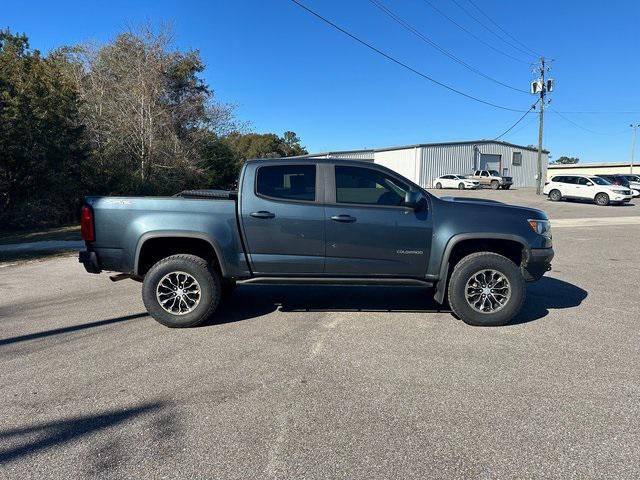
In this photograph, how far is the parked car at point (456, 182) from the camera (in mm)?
40812

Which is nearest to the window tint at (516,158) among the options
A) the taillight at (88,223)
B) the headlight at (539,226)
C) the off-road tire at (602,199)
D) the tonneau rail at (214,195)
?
the off-road tire at (602,199)

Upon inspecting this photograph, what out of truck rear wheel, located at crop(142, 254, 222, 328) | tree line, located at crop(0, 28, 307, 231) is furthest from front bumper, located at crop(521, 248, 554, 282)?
tree line, located at crop(0, 28, 307, 231)

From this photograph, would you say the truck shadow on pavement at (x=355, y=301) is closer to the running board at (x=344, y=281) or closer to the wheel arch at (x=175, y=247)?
the running board at (x=344, y=281)

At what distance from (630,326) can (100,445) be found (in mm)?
5528

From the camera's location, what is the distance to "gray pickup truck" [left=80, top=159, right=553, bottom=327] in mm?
5148

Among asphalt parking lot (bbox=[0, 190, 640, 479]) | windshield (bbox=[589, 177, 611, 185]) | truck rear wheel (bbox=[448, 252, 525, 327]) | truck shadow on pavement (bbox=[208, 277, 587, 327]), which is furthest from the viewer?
windshield (bbox=[589, 177, 611, 185])

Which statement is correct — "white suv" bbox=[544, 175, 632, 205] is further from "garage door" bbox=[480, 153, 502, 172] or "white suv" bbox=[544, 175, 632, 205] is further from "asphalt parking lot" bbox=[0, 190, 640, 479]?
"asphalt parking lot" bbox=[0, 190, 640, 479]

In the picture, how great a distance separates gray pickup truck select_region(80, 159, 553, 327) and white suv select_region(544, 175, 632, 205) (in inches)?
1042

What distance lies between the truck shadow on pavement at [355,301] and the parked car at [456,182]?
35.1 m

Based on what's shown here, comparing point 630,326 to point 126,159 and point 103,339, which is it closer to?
point 103,339

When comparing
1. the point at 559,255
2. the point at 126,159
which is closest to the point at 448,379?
the point at 559,255

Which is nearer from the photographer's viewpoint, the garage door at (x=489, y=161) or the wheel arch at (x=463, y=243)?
the wheel arch at (x=463, y=243)

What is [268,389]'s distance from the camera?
3719mm

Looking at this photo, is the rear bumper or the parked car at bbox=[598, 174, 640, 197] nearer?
the rear bumper
